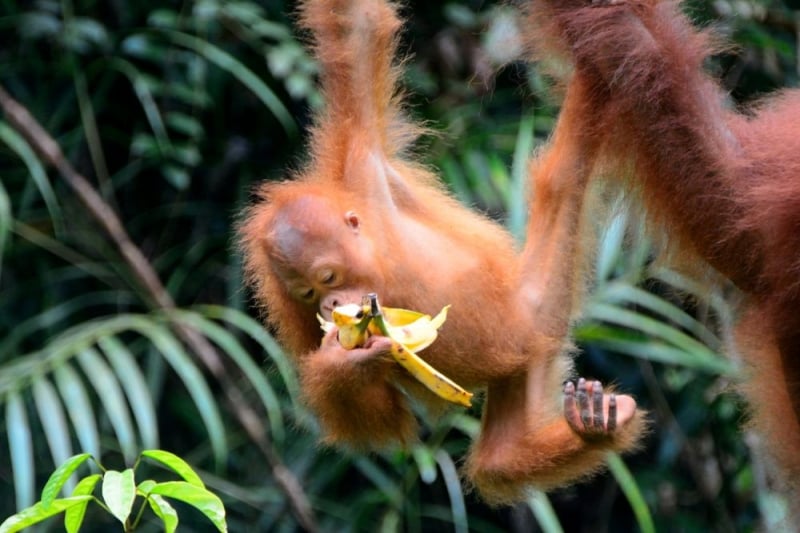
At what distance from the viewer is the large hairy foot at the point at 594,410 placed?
99.6 inches

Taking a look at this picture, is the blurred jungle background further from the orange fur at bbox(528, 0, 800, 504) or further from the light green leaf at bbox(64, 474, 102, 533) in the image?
the light green leaf at bbox(64, 474, 102, 533)

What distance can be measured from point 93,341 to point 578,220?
4.80ft

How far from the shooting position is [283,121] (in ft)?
13.4

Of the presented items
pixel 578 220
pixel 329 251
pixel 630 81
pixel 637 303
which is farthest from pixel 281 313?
pixel 637 303

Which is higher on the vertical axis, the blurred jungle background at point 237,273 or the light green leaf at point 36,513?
the light green leaf at point 36,513

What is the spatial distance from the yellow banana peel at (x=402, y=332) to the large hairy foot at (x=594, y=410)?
0.21 m

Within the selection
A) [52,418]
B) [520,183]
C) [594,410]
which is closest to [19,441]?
[52,418]

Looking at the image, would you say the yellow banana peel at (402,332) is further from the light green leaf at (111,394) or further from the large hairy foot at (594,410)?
the light green leaf at (111,394)

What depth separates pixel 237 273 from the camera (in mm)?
4145

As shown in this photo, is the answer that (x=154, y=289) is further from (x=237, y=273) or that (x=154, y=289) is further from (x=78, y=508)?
(x=78, y=508)

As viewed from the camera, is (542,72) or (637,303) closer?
(542,72)

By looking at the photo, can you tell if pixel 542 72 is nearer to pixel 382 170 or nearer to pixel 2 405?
pixel 382 170

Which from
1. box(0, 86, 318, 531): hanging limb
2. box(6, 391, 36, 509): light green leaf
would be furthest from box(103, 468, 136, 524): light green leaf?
box(0, 86, 318, 531): hanging limb

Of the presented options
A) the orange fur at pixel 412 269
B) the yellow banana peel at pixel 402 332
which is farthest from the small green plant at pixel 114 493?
the orange fur at pixel 412 269
